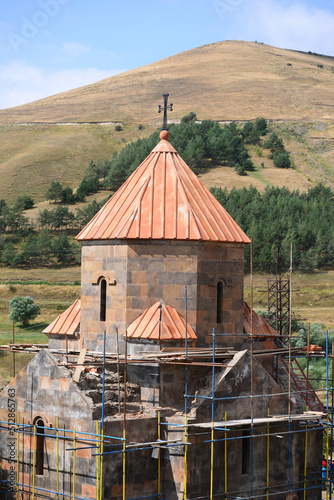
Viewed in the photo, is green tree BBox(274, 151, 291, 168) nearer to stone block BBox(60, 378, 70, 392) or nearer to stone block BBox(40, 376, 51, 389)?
stone block BBox(40, 376, 51, 389)

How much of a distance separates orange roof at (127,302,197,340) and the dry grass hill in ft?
223

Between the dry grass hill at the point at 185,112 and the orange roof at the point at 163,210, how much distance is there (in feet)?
215

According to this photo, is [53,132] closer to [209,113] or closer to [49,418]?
[209,113]

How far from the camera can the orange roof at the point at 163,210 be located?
21.8 m

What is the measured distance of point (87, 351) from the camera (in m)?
22.4

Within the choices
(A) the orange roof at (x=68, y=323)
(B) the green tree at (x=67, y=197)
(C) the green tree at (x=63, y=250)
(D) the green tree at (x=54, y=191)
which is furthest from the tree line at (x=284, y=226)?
(A) the orange roof at (x=68, y=323)

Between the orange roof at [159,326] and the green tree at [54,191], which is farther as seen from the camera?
the green tree at [54,191]

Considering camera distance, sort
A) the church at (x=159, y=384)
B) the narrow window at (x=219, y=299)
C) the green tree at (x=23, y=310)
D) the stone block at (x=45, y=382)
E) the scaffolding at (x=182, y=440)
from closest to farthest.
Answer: the scaffolding at (x=182, y=440) → the church at (x=159, y=384) → the stone block at (x=45, y=382) → the narrow window at (x=219, y=299) → the green tree at (x=23, y=310)

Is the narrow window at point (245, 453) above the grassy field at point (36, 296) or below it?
above

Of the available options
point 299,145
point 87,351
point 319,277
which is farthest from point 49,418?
point 299,145

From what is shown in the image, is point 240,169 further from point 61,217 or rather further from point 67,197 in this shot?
point 61,217

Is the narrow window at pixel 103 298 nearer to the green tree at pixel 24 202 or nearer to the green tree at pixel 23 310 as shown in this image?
the green tree at pixel 23 310

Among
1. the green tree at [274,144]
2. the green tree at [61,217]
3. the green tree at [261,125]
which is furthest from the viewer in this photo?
the green tree at [261,125]

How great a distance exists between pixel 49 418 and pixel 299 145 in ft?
307
